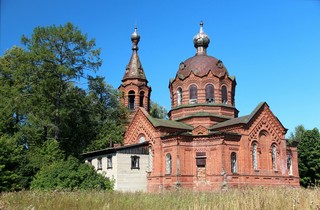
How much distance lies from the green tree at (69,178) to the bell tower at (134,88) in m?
15.4

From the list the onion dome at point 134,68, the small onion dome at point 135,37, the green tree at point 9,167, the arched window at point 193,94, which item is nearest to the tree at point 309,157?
the arched window at point 193,94

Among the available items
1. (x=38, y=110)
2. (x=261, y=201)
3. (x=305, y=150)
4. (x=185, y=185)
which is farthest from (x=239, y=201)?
(x=305, y=150)

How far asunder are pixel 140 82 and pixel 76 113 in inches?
325

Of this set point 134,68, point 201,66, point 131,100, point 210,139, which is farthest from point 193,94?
point 134,68

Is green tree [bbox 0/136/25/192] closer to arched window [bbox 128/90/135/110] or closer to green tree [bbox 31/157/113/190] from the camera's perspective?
green tree [bbox 31/157/113/190]

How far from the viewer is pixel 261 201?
9.45 metres

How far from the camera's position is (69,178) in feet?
77.0

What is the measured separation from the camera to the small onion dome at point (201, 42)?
122ft

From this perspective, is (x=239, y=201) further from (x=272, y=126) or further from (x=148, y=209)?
(x=272, y=126)

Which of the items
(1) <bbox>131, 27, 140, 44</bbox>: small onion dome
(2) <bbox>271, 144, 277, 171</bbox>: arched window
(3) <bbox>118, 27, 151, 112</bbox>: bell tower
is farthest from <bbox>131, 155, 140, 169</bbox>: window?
(1) <bbox>131, 27, 140, 44</bbox>: small onion dome

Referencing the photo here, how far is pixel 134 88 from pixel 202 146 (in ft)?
45.2

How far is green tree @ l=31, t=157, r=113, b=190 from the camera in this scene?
76.4ft

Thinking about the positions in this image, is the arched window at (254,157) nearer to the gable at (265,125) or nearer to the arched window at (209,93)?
the gable at (265,125)

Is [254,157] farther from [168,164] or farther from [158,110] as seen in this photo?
[158,110]
